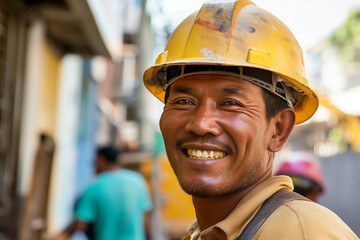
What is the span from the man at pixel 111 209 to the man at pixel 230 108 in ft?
10.6

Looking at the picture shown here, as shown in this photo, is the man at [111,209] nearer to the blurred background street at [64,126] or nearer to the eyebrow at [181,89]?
the blurred background street at [64,126]

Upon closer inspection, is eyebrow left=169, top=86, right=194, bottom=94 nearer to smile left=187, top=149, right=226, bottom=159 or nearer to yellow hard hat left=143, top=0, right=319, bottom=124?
yellow hard hat left=143, top=0, right=319, bottom=124

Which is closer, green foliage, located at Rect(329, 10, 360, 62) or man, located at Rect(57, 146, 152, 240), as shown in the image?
man, located at Rect(57, 146, 152, 240)

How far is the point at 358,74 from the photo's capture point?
21781 mm

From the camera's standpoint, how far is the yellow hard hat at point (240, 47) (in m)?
1.63

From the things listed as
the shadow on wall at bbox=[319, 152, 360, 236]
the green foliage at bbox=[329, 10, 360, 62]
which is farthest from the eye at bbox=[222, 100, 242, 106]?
the green foliage at bbox=[329, 10, 360, 62]

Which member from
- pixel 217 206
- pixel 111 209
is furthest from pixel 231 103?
pixel 111 209

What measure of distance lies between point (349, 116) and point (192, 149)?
42.4 ft

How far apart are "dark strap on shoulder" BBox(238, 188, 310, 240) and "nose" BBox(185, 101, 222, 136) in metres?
0.31

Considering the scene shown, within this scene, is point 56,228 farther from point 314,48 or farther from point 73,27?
point 314,48

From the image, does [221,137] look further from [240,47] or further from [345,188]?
[345,188]

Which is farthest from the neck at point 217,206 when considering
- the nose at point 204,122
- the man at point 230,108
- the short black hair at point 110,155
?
the short black hair at point 110,155

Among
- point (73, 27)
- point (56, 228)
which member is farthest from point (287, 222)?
point (56, 228)

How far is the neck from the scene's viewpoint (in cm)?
167
